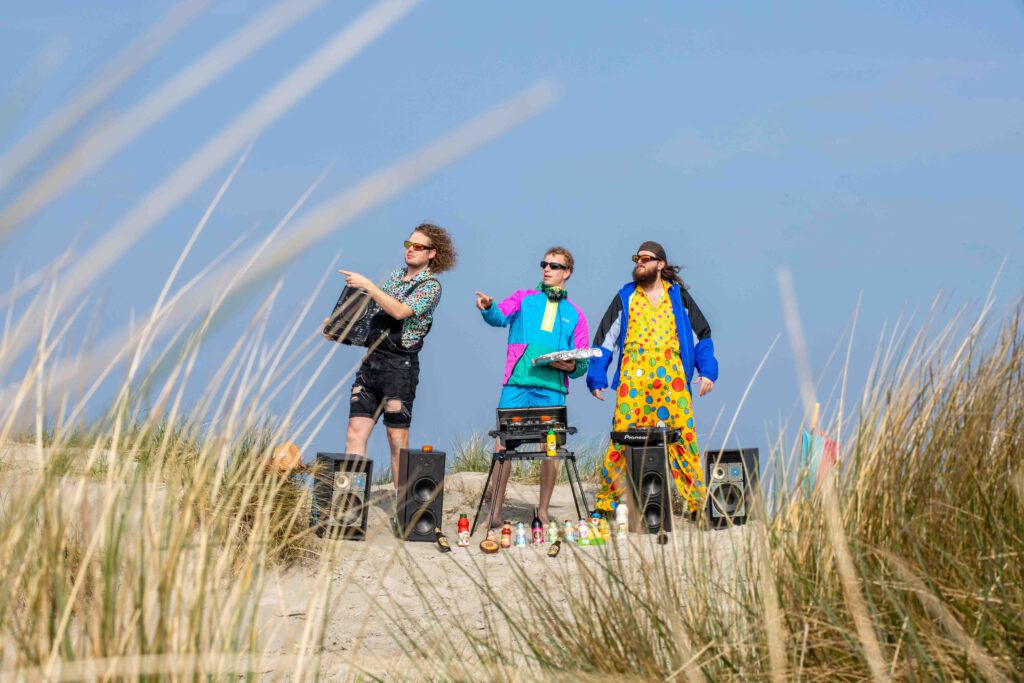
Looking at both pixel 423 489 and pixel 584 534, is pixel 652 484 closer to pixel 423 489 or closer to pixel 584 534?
pixel 584 534

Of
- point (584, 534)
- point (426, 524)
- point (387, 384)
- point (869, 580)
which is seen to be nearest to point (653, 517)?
point (584, 534)

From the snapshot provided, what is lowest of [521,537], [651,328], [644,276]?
[521,537]

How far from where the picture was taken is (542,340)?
21.6 feet

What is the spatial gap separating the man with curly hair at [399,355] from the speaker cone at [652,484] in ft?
4.96

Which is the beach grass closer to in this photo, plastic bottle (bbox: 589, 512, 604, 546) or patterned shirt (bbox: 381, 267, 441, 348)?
plastic bottle (bbox: 589, 512, 604, 546)

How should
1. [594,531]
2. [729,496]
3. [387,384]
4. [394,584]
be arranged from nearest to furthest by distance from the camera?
[394,584], [594,531], [387,384], [729,496]

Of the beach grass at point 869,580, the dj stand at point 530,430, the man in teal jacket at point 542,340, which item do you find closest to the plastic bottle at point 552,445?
the dj stand at point 530,430

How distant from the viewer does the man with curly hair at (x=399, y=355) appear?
6.21 metres

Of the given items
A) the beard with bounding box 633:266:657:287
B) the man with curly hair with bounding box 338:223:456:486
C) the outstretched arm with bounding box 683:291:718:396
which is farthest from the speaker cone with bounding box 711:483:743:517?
the man with curly hair with bounding box 338:223:456:486

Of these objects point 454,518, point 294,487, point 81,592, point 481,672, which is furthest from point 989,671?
point 454,518

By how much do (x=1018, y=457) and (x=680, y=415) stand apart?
11.8 ft

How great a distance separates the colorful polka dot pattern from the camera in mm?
6406

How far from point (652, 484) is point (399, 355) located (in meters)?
1.74

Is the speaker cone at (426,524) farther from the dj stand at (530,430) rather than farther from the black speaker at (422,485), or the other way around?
the dj stand at (530,430)
